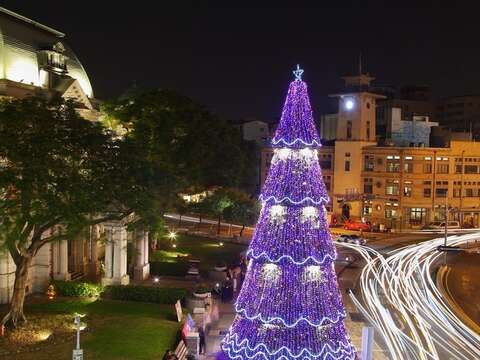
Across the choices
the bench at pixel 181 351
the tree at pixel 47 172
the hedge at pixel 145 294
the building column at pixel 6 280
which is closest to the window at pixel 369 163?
the hedge at pixel 145 294

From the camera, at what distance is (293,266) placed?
754 inches

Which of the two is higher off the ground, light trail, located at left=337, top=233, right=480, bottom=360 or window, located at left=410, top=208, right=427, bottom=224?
window, located at left=410, top=208, right=427, bottom=224

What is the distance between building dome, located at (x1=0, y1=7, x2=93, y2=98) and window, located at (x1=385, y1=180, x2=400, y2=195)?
45.6 m

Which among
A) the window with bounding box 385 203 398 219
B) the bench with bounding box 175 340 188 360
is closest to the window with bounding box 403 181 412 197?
the window with bounding box 385 203 398 219

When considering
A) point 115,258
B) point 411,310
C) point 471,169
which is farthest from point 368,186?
point 115,258

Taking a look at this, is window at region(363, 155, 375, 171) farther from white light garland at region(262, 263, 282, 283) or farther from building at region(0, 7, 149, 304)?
white light garland at region(262, 263, 282, 283)

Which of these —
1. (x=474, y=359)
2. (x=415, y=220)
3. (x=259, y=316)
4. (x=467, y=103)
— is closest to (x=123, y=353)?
(x=259, y=316)

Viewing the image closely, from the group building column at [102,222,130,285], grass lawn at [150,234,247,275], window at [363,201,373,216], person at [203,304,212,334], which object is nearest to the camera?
person at [203,304,212,334]

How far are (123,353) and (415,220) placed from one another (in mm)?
56201

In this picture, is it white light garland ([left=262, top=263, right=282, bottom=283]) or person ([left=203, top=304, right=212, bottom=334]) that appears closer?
white light garland ([left=262, top=263, right=282, bottom=283])

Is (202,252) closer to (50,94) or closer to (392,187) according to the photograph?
(50,94)

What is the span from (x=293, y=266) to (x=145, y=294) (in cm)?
1388

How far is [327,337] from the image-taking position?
19328 millimetres

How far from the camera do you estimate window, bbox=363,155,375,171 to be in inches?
2896
